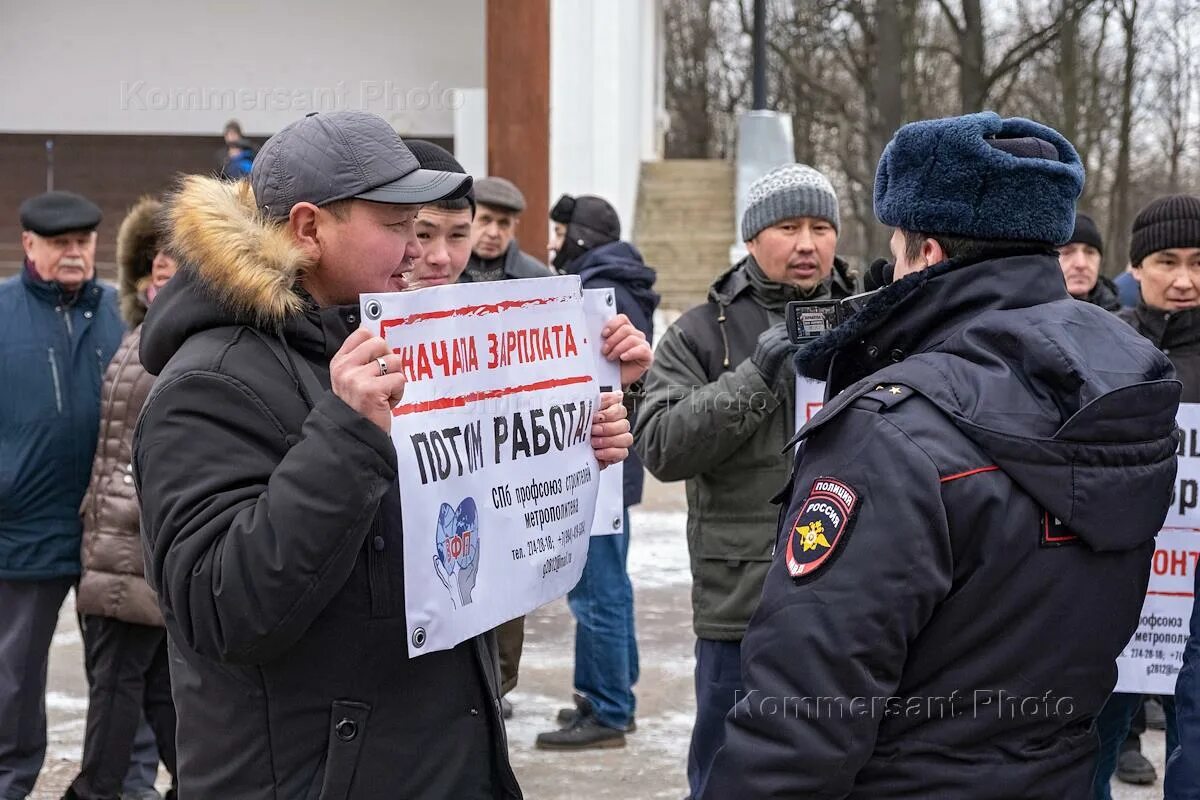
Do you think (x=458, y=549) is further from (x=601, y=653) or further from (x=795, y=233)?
(x=601, y=653)

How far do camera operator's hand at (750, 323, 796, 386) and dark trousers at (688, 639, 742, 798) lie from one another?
0.77m

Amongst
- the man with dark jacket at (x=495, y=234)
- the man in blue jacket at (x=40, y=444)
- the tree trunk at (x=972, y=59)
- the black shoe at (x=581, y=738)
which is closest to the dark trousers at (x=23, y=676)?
the man in blue jacket at (x=40, y=444)

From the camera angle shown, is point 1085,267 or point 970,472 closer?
point 970,472

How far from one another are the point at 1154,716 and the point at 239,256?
17.0 ft

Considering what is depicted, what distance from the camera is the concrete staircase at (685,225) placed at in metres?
19.2

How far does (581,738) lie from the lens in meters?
5.76

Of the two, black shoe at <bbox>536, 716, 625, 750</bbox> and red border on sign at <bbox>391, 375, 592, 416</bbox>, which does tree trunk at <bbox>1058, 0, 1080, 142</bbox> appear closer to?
black shoe at <bbox>536, 716, 625, 750</bbox>

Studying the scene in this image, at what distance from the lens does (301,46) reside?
20484mm

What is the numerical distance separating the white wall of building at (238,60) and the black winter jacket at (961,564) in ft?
60.4

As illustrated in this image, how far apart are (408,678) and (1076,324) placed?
49.2 inches

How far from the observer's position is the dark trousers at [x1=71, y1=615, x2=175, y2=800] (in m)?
4.83
